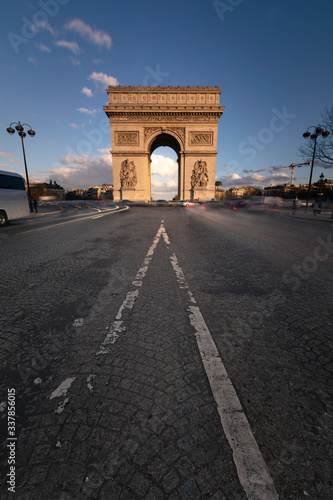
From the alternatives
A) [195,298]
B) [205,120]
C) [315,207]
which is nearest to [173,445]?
[195,298]

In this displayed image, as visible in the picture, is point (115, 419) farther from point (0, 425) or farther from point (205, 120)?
point (205, 120)

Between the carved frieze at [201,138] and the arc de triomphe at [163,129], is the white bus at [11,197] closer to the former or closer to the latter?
the arc de triomphe at [163,129]

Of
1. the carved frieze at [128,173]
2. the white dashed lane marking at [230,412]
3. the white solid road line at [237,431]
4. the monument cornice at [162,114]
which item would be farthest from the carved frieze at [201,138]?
the white solid road line at [237,431]

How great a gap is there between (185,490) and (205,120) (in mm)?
39159

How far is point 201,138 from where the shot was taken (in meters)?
33.8

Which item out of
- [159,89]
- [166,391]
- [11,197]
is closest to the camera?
[166,391]

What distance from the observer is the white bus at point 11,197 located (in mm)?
10133

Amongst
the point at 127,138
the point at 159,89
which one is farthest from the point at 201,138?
the point at 127,138

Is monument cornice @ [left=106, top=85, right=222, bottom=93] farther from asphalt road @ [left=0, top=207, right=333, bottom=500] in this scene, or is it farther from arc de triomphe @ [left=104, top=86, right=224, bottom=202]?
asphalt road @ [left=0, top=207, right=333, bottom=500]

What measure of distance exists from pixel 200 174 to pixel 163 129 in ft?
29.9

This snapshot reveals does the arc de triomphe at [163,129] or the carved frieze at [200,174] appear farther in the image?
the carved frieze at [200,174]

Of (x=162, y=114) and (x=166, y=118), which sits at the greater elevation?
(x=162, y=114)

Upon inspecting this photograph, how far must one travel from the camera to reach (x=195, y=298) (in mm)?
2482

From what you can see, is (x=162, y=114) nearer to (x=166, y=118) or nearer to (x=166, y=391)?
(x=166, y=118)
